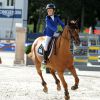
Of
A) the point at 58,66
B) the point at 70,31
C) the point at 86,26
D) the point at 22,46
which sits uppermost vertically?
the point at 70,31

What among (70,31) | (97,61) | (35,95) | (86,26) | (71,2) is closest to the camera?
(70,31)

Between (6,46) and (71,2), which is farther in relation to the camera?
(71,2)

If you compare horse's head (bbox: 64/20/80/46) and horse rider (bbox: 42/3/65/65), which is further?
horse rider (bbox: 42/3/65/65)

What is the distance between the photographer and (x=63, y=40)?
1216 centimetres

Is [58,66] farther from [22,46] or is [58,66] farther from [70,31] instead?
[22,46]

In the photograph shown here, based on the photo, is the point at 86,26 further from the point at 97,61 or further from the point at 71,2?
the point at 97,61

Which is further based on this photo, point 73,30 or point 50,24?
point 50,24

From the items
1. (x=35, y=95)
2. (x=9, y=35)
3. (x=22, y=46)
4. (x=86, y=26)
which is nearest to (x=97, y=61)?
(x=22, y=46)

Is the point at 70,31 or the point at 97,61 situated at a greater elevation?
the point at 70,31

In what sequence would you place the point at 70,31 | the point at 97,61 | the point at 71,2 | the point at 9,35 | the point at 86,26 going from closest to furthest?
1. the point at 70,31
2. the point at 97,61
3. the point at 9,35
4. the point at 71,2
5. the point at 86,26

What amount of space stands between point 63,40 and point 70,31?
0.46m

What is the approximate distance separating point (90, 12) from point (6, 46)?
3468 cm

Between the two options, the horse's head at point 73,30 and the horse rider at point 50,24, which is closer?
the horse's head at point 73,30

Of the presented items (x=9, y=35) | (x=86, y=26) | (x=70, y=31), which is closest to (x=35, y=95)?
(x=70, y=31)
